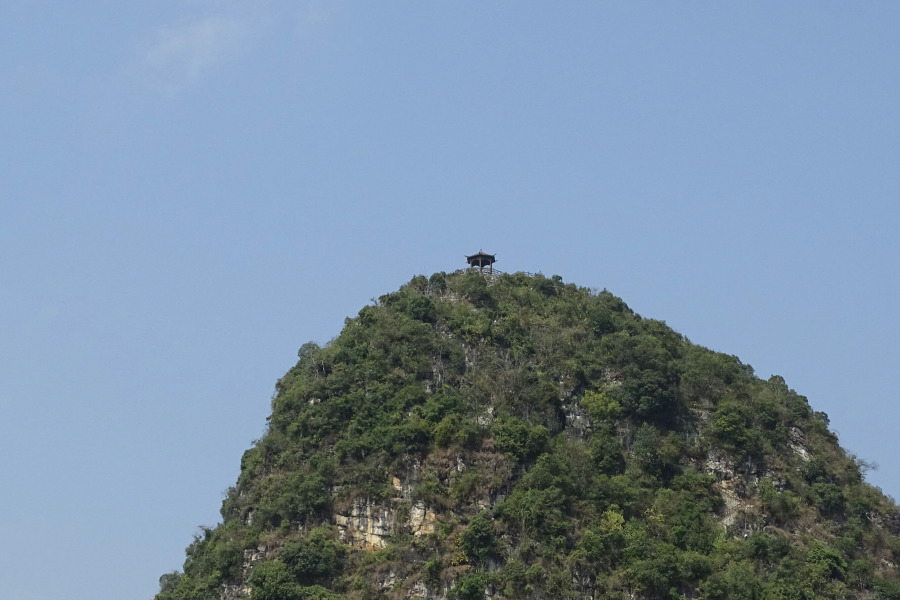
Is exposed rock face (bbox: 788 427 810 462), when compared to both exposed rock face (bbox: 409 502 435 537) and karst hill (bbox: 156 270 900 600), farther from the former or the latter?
exposed rock face (bbox: 409 502 435 537)

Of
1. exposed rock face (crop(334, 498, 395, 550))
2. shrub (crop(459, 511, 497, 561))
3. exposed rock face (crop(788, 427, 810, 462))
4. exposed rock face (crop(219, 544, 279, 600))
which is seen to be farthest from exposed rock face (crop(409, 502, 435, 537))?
exposed rock face (crop(788, 427, 810, 462))

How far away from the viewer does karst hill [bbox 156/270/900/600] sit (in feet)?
200

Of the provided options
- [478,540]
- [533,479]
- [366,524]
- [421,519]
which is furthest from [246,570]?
[533,479]

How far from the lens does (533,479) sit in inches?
2488

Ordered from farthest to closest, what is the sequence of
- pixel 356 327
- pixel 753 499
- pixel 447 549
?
1. pixel 356 327
2. pixel 753 499
3. pixel 447 549

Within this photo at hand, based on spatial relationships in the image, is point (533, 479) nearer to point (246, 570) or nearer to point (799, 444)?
point (246, 570)

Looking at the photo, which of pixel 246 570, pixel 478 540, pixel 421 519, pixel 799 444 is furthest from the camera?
pixel 799 444

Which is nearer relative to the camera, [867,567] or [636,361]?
[867,567]

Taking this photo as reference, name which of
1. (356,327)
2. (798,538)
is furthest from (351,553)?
(798,538)

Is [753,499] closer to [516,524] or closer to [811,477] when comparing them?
[811,477]

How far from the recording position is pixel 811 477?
6650 centimetres

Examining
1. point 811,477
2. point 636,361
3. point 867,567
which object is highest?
point 636,361

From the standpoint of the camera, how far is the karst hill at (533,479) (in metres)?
61.0

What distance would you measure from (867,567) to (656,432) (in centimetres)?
1091
